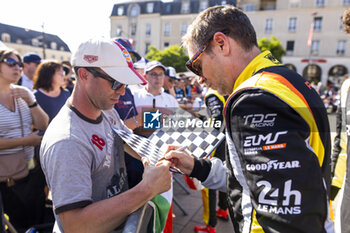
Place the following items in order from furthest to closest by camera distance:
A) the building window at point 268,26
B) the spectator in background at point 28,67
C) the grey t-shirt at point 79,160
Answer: the building window at point 268,26 < the spectator in background at point 28,67 < the grey t-shirt at point 79,160

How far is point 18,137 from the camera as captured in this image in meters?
2.40

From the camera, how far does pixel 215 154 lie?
294 centimetres

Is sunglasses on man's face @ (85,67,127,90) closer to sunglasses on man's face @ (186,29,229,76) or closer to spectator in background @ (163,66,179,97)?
sunglasses on man's face @ (186,29,229,76)

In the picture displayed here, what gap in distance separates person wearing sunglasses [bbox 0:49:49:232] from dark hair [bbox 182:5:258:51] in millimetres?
2099

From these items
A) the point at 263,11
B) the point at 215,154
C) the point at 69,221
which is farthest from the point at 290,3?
the point at 69,221

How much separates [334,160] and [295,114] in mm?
1591

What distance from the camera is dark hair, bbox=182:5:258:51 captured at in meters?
1.17

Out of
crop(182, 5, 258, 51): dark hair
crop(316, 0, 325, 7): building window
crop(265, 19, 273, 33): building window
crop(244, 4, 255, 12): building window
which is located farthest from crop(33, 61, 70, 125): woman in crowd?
crop(316, 0, 325, 7): building window

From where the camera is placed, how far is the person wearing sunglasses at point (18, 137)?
232 centimetres

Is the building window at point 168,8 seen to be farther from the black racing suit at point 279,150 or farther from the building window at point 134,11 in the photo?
the black racing suit at point 279,150

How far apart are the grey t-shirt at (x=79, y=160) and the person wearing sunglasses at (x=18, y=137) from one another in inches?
55.7

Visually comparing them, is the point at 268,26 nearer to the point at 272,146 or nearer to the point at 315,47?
the point at 315,47

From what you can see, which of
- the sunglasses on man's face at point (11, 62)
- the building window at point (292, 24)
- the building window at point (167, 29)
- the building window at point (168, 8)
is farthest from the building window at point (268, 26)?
the sunglasses on man's face at point (11, 62)

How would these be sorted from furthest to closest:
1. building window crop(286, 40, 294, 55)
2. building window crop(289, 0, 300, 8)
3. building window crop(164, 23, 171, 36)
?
building window crop(164, 23, 171, 36) → building window crop(286, 40, 294, 55) → building window crop(289, 0, 300, 8)
